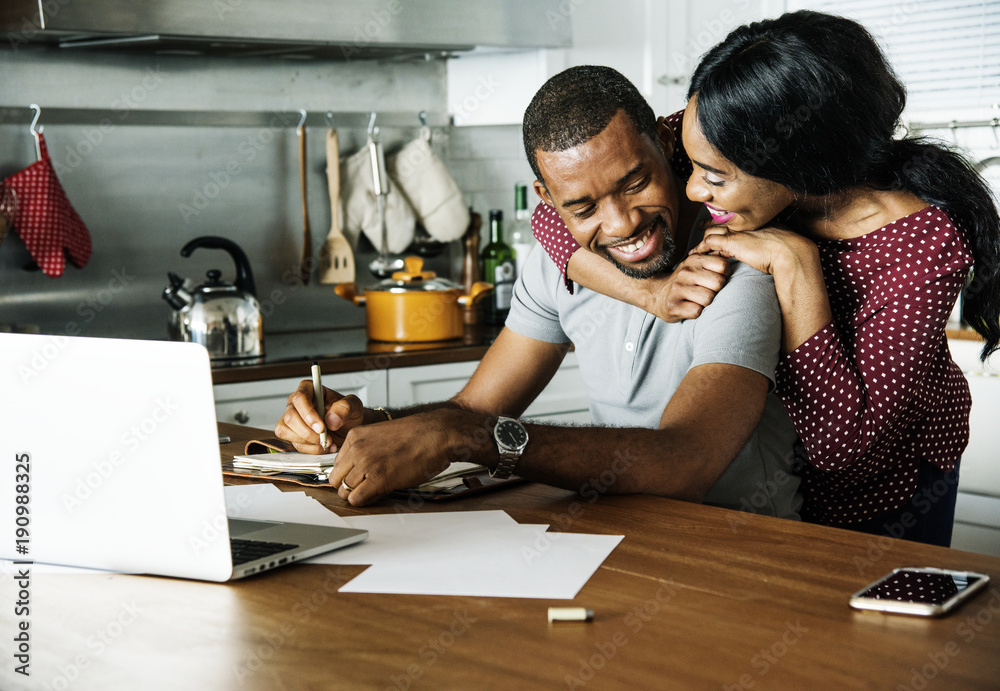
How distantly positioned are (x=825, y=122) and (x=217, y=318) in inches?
66.0

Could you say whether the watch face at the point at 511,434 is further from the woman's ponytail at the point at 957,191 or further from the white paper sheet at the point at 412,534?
the woman's ponytail at the point at 957,191

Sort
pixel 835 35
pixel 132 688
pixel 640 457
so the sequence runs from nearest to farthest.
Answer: pixel 132 688 → pixel 640 457 → pixel 835 35

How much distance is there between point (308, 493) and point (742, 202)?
0.74 m

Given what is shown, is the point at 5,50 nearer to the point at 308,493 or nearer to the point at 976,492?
the point at 308,493

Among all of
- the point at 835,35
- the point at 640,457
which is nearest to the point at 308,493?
the point at 640,457

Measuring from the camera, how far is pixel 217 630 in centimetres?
90

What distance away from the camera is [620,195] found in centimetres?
162

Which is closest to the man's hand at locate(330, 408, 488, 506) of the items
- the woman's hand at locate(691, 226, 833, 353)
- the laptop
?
the laptop

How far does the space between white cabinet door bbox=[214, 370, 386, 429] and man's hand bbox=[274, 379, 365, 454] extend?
3.37 feet

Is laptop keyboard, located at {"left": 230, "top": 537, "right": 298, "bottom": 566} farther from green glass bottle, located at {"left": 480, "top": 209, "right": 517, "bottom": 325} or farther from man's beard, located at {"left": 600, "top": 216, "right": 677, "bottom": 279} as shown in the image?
green glass bottle, located at {"left": 480, "top": 209, "right": 517, "bottom": 325}

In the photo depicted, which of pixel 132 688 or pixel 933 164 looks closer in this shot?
pixel 132 688

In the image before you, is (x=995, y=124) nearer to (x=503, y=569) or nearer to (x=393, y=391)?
(x=393, y=391)

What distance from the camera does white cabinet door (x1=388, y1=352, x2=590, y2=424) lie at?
280 cm

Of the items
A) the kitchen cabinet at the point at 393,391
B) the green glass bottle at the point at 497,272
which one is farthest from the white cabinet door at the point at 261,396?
the green glass bottle at the point at 497,272
